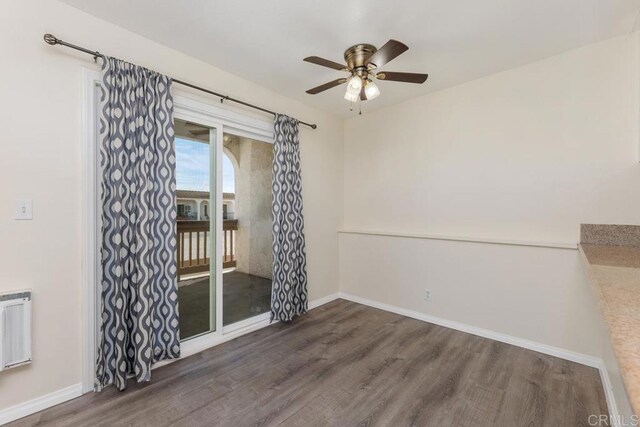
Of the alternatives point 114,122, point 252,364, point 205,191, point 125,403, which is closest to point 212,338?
point 252,364

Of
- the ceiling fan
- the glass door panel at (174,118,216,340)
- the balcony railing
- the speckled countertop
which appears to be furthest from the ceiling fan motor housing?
the speckled countertop

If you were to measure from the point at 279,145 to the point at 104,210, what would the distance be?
1.73 m

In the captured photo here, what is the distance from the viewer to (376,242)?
3750 millimetres

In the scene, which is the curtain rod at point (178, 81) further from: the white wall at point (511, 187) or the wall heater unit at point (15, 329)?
the wall heater unit at point (15, 329)

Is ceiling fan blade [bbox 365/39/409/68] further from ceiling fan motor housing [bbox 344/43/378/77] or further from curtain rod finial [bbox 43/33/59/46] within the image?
curtain rod finial [bbox 43/33/59/46]

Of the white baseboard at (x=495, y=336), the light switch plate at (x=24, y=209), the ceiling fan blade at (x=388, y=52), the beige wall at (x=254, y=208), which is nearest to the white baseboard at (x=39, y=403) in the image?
the light switch plate at (x=24, y=209)

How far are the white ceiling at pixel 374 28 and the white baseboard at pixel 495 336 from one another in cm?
258

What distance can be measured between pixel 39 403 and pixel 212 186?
6.23ft

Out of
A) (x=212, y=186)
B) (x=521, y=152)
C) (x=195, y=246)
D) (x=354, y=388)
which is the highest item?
(x=521, y=152)

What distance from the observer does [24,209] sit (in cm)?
178

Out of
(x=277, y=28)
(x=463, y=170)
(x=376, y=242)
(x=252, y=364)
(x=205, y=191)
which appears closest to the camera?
(x=277, y=28)

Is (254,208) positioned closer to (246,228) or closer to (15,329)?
(246,228)

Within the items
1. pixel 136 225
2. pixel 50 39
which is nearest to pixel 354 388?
pixel 136 225

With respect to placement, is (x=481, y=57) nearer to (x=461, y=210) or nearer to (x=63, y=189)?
(x=461, y=210)
